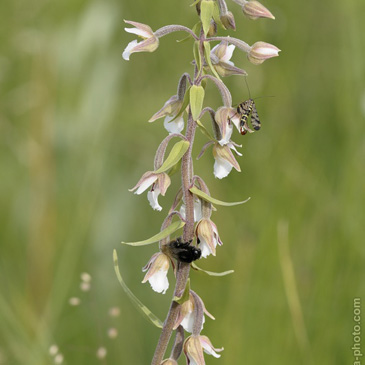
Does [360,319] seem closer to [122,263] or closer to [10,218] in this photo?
[122,263]

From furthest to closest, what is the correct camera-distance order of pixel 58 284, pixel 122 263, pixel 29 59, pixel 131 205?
pixel 29 59 → pixel 131 205 → pixel 122 263 → pixel 58 284

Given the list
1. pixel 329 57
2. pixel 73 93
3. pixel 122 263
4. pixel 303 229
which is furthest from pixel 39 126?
pixel 329 57

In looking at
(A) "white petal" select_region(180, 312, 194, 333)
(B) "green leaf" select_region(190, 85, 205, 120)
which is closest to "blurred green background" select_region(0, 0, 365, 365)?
(A) "white petal" select_region(180, 312, 194, 333)

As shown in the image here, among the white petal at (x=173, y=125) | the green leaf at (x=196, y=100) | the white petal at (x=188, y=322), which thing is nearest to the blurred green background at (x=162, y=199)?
the white petal at (x=188, y=322)

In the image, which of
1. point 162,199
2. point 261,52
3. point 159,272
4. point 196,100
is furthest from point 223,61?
point 162,199

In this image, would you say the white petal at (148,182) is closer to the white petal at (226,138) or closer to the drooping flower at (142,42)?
the white petal at (226,138)

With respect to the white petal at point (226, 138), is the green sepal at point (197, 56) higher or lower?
higher

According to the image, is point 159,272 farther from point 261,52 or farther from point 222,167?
point 261,52
